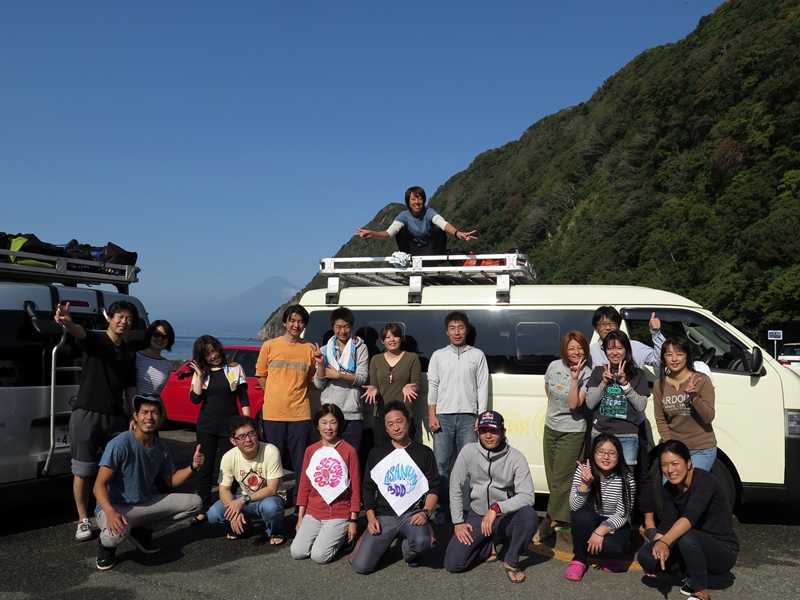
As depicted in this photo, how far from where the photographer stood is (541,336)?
6246 millimetres

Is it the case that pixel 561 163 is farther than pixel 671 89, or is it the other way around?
pixel 561 163

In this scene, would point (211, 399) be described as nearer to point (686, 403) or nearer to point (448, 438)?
point (448, 438)

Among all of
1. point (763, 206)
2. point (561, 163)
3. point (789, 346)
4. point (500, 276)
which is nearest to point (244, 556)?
point (500, 276)

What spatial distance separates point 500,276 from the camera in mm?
6457

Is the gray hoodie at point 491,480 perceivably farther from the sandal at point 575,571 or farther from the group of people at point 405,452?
the sandal at point 575,571

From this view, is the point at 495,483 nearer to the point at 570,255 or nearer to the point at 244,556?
the point at 244,556

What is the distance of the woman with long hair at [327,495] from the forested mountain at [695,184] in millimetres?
13950

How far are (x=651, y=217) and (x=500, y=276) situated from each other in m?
46.0

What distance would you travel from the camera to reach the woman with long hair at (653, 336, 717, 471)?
5.01 meters

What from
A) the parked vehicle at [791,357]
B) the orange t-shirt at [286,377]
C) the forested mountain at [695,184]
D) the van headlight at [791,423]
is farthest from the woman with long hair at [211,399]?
the parked vehicle at [791,357]

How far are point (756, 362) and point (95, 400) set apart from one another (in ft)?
18.9

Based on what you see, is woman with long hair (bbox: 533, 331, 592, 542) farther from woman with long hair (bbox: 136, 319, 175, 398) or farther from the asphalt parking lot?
woman with long hair (bbox: 136, 319, 175, 398)

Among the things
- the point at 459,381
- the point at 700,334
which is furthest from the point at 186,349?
the point at 700,334

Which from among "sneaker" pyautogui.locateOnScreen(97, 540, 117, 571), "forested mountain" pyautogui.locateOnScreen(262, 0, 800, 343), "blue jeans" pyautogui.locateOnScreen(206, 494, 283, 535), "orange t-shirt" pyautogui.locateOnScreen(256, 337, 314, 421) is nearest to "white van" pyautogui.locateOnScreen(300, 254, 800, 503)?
"orange t-shirt" pyautogui.locateOnScreen(256, 337, 314, 421)
